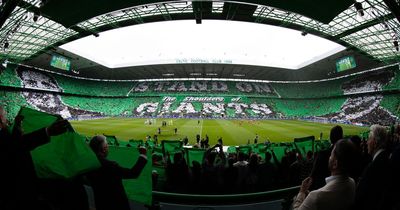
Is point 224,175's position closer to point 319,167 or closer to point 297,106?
point 319,167

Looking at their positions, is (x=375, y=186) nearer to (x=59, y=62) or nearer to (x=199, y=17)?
(x=199, y=17)

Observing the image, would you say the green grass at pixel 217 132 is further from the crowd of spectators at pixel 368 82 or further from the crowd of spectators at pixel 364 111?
the crowd of spectators at pixel 368 82

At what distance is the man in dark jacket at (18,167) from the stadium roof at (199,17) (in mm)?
11315

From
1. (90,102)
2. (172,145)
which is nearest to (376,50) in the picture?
(172,145)

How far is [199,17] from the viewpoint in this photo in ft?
60.0

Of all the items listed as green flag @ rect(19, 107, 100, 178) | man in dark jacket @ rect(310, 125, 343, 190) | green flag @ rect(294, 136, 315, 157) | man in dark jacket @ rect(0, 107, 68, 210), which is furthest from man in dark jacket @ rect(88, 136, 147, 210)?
green flag @ rect(294, 136, 315, 157)

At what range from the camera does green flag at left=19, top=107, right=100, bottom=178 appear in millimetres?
2654

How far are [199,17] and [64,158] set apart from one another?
1773 cm

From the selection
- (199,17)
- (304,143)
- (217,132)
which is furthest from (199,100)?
(304,143)

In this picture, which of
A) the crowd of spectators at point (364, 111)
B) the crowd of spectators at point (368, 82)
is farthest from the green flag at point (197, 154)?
the crowd of spectators at point (368, 82)

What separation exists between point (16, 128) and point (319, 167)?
397cm

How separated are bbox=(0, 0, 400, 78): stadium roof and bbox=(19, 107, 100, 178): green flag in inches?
432

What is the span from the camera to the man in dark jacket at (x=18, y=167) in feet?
7.02

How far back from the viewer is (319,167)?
2.84 meters
